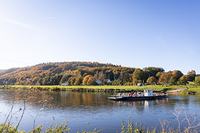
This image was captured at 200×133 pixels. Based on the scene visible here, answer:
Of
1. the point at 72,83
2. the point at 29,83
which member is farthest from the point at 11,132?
the point at 72,83

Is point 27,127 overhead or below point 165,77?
below

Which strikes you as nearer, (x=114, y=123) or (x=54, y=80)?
(x=114, y=123)

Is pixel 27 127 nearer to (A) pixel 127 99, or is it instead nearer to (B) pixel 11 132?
(B) pixel 11 132

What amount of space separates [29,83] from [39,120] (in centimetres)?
1709

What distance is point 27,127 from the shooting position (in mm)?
20156

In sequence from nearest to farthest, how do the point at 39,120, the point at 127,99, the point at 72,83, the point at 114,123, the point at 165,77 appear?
the point at 114,123 < the point at 39,120 < the point at 127,99 < the point at 165,77 < the point at 72,83

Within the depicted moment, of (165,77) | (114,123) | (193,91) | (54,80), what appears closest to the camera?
(114,123)

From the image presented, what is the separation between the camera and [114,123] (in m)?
21.7

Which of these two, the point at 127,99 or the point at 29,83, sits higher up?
the point at 29,83

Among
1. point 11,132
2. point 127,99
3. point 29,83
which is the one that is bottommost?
point 127,99

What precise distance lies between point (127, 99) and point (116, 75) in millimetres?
96453

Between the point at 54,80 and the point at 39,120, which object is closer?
the point at 39,120

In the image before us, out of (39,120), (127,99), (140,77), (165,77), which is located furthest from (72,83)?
(39,120)

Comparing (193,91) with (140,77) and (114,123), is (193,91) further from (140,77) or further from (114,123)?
(114,123)
